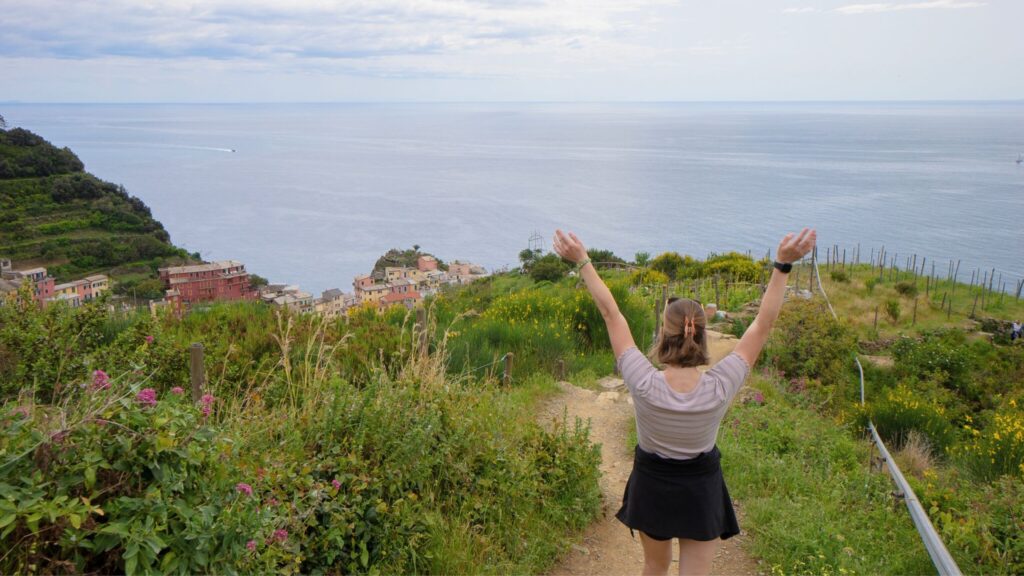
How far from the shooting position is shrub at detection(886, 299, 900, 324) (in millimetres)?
24375

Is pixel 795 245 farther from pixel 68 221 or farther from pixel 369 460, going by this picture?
pixel 68 221

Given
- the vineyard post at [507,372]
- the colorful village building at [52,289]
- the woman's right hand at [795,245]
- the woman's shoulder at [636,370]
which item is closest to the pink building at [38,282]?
the colorful village building at [52,289]

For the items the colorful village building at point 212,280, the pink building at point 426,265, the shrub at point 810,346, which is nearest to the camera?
the shrub at point 810,346

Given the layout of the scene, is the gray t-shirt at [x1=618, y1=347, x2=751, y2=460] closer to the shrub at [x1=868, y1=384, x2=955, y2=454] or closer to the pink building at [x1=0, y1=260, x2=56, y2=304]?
the pink building at [x1=0, y1=260, x2=56, y2=304]

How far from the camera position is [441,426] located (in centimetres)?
420

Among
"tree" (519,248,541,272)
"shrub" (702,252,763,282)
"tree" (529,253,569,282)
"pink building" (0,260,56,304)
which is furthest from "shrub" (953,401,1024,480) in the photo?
"tree" (519,248,541,272)

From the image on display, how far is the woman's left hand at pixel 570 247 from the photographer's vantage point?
2.99m

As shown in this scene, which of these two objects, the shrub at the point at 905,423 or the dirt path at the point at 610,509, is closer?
the dirt path at the point at 610,509

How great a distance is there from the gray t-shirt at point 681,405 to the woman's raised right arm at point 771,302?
0.34 ft

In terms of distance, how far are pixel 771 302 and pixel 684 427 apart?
68 centimetres

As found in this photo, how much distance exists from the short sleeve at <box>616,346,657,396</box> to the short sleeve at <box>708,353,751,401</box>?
0.25 metres

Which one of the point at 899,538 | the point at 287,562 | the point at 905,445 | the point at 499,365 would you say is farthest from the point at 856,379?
the point at 287,562

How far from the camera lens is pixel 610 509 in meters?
5.05

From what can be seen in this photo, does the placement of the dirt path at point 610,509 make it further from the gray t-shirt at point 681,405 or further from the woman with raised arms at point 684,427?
the gray t-shirt at point 681,405
